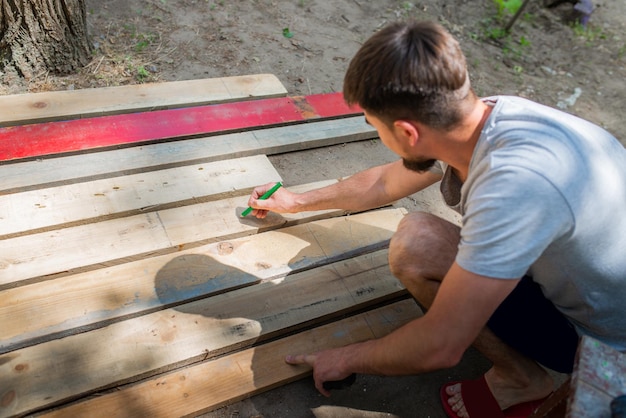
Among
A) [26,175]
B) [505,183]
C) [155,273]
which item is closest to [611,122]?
[505,183]

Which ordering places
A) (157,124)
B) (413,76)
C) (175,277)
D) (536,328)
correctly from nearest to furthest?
(413,76)
(536,328)
(175,277)
(157,124)

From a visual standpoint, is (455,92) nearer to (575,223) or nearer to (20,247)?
(575,223)

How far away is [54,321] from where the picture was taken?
5.79 feet

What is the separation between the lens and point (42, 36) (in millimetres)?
2814

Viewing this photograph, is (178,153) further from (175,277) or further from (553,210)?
(553,210)

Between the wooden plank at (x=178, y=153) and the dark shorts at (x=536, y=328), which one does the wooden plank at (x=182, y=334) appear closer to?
the dark shorts at (x=536, y=328)

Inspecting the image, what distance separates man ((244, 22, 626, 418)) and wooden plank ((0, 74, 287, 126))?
1518 mm

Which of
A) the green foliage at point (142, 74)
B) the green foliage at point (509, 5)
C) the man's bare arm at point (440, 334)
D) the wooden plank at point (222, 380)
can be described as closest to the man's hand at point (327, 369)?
the man's bare arm at point (440, 334)

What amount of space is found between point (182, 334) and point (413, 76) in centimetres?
116

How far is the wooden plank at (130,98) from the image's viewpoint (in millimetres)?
2463

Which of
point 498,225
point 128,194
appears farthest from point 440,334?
point 128,194

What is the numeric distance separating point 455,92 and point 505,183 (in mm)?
295

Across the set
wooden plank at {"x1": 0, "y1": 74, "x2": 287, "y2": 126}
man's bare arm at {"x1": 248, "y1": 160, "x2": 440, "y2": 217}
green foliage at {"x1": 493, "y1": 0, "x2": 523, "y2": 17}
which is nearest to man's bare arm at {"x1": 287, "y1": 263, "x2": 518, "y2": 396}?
man's bare arm at {"x1": 248, "y1": 160, "x2": 440, "y2": 217}

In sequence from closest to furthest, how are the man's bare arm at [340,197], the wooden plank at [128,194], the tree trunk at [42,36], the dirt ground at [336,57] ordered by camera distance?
1. the dirt ground at [336,57]
2. the wooden plank at [128,194]
3. the man's bare arm at [340,197]
4. the tree trunk at [42,36]
